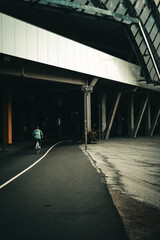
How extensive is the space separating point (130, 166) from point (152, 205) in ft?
14.8

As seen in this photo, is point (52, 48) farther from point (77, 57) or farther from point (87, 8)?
point (87, 8)

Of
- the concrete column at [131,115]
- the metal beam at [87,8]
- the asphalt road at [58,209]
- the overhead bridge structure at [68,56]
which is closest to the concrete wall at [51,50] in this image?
the overhead bridge structure at [68,56]

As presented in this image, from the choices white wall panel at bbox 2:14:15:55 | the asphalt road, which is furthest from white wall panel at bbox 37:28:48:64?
the asphalt road

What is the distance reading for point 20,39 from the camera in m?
12.4

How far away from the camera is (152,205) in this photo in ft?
15.4

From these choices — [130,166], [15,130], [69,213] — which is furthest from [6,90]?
[69,213]

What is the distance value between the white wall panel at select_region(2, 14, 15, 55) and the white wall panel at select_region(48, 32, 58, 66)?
9.12 ft

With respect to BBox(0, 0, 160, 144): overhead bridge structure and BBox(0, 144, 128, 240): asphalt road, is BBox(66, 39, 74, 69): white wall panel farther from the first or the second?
BBox(0, 144, 128, 240): asphalt road

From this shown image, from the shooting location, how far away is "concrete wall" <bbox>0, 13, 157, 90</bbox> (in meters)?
11.9

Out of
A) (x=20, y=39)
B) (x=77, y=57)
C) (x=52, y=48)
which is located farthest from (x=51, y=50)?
(x=77, y=57)

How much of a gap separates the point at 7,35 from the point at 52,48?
Result: 340cm

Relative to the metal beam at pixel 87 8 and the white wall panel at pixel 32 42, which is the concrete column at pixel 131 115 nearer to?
the metal beam at pixel 87 8

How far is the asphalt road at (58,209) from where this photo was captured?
340cm

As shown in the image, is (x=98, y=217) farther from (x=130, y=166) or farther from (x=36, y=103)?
(x=36, y=103)
